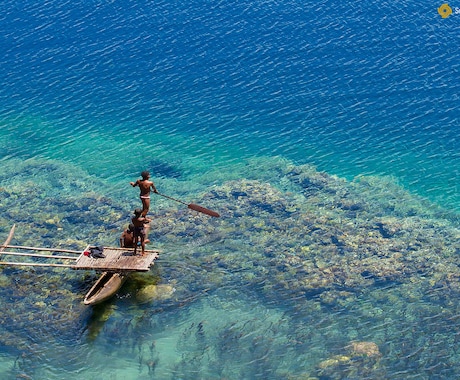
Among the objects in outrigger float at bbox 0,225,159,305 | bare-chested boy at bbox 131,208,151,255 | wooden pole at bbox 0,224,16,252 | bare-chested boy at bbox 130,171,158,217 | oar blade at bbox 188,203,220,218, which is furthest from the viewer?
oar blade at bbox 188,203,220,218

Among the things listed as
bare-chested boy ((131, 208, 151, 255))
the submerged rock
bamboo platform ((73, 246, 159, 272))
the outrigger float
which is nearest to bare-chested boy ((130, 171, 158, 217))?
bare-chested boy ((131, 208, 151, 255))

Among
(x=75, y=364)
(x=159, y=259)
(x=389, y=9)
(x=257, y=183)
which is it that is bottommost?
(x=75, y=364)

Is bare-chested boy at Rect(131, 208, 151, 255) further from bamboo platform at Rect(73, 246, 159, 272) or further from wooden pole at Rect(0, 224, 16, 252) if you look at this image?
wooden pole at Rect(0, 224, 16, 252)

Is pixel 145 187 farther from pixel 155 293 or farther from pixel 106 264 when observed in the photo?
pixel 155 293

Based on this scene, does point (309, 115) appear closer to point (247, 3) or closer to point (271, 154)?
point (271, 154)

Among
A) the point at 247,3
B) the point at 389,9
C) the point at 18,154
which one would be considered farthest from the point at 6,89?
the point at 389,9

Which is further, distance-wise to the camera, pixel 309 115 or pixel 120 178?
pixel 309 115

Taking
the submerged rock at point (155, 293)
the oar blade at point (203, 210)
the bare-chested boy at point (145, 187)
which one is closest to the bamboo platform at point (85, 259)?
the submerged rock at point (155, 293)
